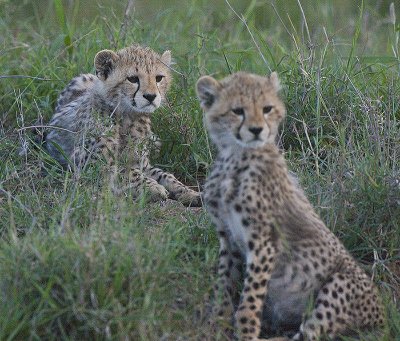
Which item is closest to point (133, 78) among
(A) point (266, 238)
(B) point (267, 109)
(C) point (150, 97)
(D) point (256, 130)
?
(C) point (150, 97)

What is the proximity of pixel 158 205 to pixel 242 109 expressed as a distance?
1301 mm

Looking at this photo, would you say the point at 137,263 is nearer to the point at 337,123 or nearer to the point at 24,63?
the point at 337,123

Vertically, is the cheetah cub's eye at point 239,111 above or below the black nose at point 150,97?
above

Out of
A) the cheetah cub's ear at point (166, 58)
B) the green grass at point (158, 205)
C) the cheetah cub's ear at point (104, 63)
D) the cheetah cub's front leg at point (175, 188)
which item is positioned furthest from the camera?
the cheetah cub's ear at point (166, 58)

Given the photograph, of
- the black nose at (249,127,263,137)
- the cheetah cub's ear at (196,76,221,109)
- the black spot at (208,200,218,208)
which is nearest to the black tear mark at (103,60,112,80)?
the cheetah cub's ear at (196,76,221,109)

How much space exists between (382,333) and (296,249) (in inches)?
20.1

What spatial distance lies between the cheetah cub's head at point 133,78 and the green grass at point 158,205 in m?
0.17

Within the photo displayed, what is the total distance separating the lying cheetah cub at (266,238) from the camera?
420 cm

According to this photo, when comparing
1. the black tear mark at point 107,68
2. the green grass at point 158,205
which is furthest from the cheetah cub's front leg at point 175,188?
the black tear mark at point 107,68

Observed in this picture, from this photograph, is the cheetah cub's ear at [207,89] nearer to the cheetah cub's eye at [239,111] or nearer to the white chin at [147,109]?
the cheetah cub's eye at [239,111]

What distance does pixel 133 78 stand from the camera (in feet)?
19.8

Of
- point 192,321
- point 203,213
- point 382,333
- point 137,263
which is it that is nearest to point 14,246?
point 137,263

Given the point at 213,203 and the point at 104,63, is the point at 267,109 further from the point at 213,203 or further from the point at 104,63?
the point at 104,63

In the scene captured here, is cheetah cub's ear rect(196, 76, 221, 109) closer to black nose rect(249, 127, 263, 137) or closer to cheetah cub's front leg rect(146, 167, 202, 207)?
black nose rect(249, 127, 263, 137)
